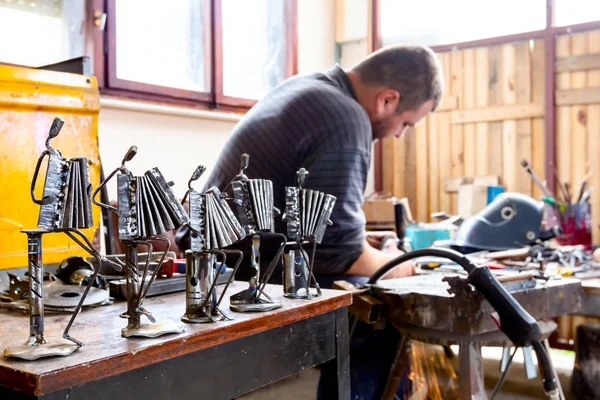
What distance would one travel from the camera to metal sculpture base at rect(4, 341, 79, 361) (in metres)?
0.72

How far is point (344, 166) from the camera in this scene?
1.83 metres

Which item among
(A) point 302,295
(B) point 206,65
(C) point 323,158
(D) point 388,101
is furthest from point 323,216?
(B) point 206,65

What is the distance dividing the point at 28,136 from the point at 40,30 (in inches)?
60.6

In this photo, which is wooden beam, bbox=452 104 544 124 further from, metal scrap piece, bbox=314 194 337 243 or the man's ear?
metal scrap piece, bbox=314 194 337 243

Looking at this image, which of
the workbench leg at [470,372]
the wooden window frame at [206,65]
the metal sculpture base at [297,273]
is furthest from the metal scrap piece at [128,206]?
the wooden window frame at [206,65]

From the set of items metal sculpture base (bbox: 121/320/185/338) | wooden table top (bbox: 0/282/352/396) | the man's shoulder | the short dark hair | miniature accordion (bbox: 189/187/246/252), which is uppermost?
the short dark hair

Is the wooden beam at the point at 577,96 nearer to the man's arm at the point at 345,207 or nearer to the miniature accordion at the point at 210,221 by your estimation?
the man's arm at the point at 345,207

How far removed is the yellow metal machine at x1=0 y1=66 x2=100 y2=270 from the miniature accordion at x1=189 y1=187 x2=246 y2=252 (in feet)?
2.41

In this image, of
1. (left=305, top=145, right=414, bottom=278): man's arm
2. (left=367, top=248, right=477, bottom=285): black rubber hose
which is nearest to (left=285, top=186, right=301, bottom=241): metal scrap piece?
(left=367, top=248, right=477, bottom=285): black rubber hose

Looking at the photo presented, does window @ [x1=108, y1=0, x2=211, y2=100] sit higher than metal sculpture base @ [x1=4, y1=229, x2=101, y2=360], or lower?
higher

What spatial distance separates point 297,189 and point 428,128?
12.2 feet

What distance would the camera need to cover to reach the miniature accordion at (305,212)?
108 centimetres

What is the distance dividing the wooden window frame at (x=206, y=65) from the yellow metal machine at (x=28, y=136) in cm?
146

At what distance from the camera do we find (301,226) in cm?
110
